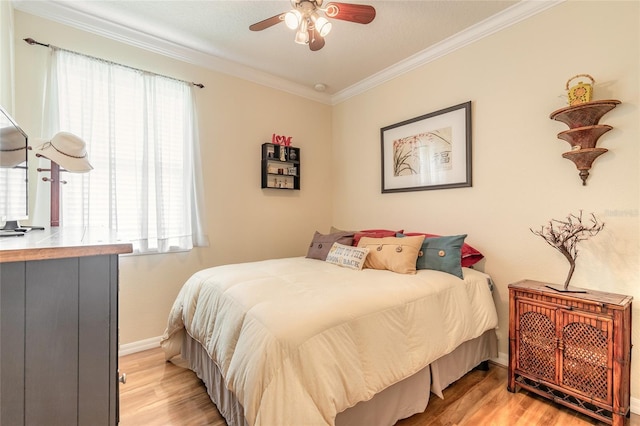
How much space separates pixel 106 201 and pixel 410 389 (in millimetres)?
2687

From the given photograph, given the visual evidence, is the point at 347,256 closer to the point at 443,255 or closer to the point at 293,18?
the point at 443,255

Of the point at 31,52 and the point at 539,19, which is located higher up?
the point at 539,19

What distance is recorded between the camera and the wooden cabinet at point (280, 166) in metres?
3.35

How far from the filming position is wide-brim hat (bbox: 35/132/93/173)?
1.75 metres

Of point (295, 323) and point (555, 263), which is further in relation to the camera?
point (555, 263)

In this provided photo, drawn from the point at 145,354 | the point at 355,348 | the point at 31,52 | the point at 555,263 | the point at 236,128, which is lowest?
the point at 145,354

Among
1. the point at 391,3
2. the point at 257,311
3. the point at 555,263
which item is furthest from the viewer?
the point at 391,3

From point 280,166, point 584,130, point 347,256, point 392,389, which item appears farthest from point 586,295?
point 280,166

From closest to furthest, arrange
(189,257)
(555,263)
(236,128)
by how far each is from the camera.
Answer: (555,263) → (189,257) → (236,128)

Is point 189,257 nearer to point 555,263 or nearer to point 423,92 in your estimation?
point 423,92

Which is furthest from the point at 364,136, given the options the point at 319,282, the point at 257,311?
the point at 257,311

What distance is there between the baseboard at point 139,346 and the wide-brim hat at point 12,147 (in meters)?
1.73

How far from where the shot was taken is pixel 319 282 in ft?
6.13

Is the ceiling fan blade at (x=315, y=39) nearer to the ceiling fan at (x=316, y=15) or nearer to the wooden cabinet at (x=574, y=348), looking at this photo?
the ceiling fan at (x=316, y=15)
